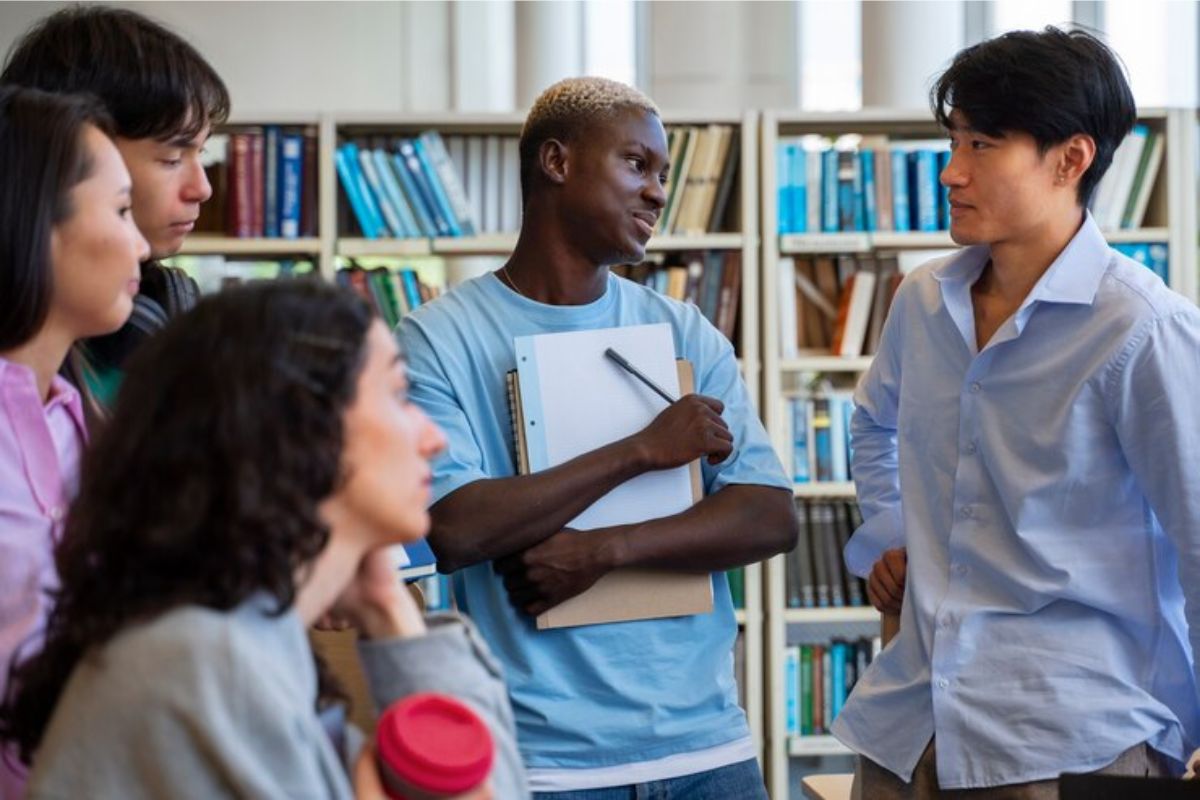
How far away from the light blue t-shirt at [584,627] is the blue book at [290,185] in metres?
2.34

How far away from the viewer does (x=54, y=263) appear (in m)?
1.32

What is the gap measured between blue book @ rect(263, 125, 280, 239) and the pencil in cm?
252

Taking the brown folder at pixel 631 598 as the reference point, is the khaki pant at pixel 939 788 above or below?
below

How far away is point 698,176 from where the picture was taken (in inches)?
165

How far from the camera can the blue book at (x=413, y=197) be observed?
417cm

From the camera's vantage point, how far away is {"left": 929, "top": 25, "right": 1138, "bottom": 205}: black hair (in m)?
1.76

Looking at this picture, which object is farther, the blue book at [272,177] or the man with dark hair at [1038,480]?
the blue book at [272,177]

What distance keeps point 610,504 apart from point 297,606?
0.84m

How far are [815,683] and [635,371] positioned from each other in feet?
8.35

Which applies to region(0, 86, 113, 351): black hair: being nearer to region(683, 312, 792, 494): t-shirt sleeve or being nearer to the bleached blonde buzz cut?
the bleached blonde buzz cut

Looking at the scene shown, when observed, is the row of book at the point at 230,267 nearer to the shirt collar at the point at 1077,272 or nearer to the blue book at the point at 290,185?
the blue book at the point at 290,185

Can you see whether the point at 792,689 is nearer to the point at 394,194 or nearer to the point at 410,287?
the point at 410,287

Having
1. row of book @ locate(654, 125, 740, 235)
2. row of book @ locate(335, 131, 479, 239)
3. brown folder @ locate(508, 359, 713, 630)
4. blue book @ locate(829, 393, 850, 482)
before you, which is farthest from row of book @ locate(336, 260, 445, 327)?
brown folder @ locate(508, 359, 713, 630)

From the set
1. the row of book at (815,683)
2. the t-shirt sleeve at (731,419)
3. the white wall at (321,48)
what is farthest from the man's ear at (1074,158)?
the white wall at (321,48)
